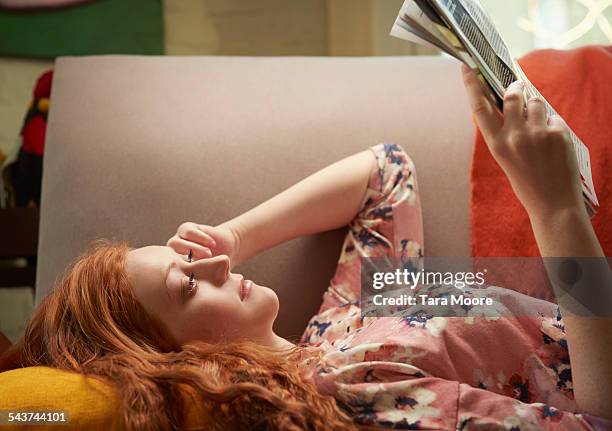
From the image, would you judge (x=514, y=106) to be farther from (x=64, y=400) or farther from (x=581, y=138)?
(x=64, y=400)

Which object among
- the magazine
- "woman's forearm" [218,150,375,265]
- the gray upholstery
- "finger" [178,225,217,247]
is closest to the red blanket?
the gray upholstery

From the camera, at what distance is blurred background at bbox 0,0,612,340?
200 centimetres

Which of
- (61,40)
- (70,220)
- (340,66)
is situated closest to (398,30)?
(340,66)

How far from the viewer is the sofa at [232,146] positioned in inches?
47.7

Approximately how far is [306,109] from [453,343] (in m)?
0.57

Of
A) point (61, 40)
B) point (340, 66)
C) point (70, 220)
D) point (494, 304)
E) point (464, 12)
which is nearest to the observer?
point (464, 12)

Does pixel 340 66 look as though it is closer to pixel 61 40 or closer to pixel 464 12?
pixel 464 12

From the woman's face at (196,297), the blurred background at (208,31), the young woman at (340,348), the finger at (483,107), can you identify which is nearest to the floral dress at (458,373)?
the young woman at (340,348)

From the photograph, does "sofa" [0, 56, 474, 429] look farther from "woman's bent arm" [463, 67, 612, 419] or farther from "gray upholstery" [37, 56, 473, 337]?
"woman's bent arm" [463, 67, 612, 419]

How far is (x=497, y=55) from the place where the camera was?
0.85 meters

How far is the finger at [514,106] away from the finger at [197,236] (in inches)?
18.4

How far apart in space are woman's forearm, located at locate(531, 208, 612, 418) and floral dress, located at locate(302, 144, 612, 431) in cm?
3

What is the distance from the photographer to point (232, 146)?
4.10 ft

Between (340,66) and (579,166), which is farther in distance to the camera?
(340,66)
